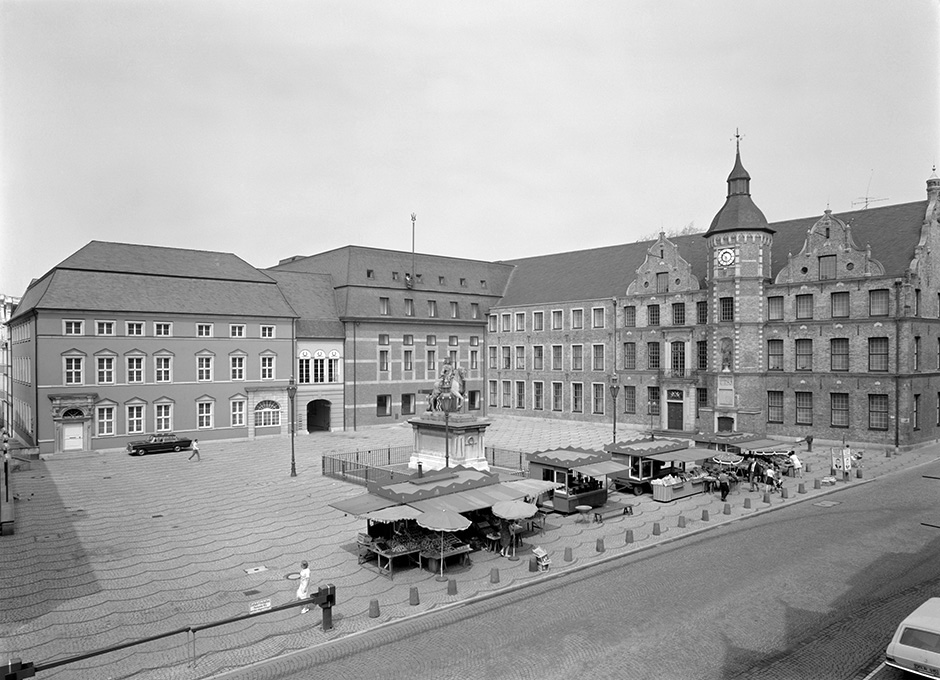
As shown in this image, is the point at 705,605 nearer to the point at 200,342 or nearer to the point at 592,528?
the point at 592,528

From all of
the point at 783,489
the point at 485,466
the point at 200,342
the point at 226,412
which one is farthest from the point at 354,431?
the point at 783,489

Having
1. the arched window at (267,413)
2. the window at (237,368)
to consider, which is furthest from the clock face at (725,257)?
the window at (237,368)

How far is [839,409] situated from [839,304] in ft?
22.7

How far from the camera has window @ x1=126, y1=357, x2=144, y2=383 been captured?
4259 centimetres

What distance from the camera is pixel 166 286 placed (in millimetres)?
45000

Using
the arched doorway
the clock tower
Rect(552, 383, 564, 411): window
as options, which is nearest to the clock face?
the clock tower

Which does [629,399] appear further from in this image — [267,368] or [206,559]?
[206,559]

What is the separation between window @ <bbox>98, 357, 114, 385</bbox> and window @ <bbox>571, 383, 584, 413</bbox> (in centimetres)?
3662

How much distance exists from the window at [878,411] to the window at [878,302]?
5233 millimetres

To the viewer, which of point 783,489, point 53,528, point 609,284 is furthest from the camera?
point 609,284

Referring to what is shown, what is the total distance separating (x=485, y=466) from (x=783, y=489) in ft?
42.9

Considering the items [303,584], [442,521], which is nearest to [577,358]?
[442,521]

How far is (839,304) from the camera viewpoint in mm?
42031

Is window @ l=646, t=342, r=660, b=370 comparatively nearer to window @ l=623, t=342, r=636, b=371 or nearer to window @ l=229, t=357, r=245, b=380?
window @ l=623, t=342, r=636, b=371
